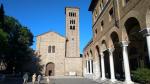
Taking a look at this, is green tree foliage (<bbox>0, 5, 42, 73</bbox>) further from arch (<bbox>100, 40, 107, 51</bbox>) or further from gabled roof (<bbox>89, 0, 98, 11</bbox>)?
arch (<bbox>100, 40, 107, 51</bbox>)

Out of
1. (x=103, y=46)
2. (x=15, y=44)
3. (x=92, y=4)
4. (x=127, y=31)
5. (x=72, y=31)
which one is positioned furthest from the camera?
(x=72, y=31)

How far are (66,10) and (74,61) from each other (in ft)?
53.0

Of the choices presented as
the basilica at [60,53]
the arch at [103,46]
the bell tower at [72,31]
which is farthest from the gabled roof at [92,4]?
the bell tower at [72,31]

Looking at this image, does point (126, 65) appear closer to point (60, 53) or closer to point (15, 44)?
point (15, 44)

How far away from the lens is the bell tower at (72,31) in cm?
5216

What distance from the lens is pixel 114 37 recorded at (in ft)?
62.1

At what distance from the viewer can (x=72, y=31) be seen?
54.2 metres

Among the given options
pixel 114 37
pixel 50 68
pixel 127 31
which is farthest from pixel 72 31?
pixel 127 31

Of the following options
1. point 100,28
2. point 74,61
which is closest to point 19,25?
point 74,61

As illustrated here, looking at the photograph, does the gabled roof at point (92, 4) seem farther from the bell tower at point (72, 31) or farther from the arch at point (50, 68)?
the bell tower at point (72, 31)

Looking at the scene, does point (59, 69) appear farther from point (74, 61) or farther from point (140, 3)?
point (140, 3)

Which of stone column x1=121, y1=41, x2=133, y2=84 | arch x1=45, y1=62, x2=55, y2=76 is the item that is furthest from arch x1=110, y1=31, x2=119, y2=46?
arch x1=45, y1=62, x2=55, y2=76

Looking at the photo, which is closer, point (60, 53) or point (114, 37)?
point (114, 37)

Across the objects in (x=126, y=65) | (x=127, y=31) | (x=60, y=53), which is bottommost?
(x=126, y=65)
